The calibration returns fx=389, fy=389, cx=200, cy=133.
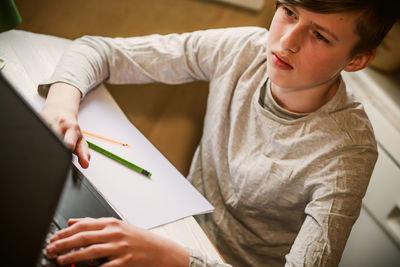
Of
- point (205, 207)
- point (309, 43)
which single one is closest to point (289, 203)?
point (205, 207)

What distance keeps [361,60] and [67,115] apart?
2.08 feet

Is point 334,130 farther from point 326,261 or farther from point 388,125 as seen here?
point 388,125

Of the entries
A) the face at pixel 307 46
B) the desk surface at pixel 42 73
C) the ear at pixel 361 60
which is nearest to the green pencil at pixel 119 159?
the desk surface at pixel 42 73

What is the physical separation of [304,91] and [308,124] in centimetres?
8

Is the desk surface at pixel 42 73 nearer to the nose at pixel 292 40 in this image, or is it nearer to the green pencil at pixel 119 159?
the green pencil at pixel 119 159

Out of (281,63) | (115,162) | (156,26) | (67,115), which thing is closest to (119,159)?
(115,162)

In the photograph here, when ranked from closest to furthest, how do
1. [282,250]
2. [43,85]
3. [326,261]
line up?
[326,261]
[43,85]
[282,250]

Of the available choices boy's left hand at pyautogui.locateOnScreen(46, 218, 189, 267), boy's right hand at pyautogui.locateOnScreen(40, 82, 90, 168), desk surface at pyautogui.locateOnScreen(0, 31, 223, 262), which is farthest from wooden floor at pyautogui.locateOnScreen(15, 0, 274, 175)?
boy's left hand at pyautogui.locateOnScreen(46, 218, 189, 267)

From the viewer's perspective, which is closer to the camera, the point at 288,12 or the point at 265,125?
the point at 288,12

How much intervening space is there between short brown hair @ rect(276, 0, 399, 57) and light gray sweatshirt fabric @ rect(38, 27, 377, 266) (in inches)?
5.3

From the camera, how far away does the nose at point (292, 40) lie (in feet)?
2.51

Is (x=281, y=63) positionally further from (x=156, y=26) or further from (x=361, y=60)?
(x=156, y=26)

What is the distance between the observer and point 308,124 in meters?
0.87

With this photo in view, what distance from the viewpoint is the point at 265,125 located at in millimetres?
919
